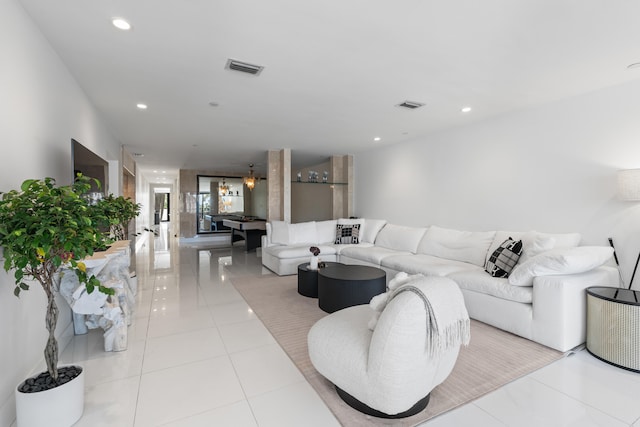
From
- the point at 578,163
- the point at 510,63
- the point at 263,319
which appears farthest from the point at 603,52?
the point at 263,319

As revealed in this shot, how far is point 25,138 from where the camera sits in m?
2.02

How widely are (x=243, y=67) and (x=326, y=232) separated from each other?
402cm

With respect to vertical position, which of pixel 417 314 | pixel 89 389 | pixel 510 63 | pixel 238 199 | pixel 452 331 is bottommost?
pixel 89 389

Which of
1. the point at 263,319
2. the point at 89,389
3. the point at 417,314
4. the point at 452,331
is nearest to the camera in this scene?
the point at 417,314

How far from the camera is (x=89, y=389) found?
2016 mm

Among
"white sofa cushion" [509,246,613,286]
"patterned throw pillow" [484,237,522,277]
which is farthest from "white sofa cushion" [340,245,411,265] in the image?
"white sofa cushion" [509,246,613,286]

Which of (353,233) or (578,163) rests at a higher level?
(578,163)

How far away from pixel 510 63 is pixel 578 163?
170 centimetres

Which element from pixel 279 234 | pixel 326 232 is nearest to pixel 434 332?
pixel 279 234

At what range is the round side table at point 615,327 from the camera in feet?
7.39

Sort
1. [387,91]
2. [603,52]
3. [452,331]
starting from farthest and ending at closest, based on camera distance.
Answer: [387,91] → [603,52] → [452,331]

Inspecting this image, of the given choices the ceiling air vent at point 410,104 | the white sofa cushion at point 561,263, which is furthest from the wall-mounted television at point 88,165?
the white sofa cushion at point 561,263

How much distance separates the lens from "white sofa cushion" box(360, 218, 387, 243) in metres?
6.08

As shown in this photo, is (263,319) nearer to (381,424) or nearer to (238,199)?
(381,424)
